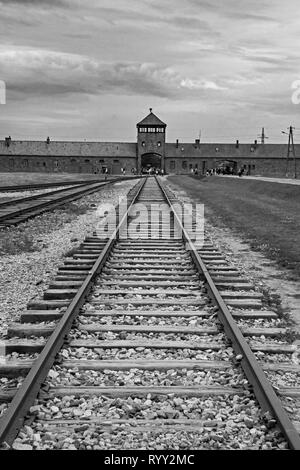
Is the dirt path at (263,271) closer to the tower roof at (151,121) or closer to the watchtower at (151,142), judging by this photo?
the watchtower at (151,142)

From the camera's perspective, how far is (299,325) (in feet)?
21.5

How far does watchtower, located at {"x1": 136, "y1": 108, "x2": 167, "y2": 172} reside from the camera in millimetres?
112562

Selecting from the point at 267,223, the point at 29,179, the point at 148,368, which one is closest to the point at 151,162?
the point at 29,179

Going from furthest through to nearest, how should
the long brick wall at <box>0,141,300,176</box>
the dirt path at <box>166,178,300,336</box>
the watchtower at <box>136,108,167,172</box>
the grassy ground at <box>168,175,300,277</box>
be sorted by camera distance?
1. the watchtower at <box>136,108,167,172</box>
2. the long brick wall at <box>0,141,300,176</box>
3. the grassy ground at <box>168,175,300,277</box>
4. the dirt path at <box>166,178,300,336</box>

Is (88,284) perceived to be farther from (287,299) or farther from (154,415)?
(154,415)

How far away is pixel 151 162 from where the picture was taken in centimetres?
11475

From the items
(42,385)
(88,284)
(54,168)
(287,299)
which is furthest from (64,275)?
(54,168)

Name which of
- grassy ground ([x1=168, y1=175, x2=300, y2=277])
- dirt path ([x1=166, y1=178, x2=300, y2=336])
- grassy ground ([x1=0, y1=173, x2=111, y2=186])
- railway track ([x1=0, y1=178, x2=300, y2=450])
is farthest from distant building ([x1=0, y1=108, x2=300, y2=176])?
railway track ([x1=0, y1=178, x2=300, y2=450])

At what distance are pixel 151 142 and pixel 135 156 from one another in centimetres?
472

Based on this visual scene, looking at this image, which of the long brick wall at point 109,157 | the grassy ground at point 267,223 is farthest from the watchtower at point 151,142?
the grassy ground at point 267,223

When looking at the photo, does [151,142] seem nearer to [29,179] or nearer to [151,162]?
[151,162]

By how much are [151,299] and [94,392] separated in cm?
298

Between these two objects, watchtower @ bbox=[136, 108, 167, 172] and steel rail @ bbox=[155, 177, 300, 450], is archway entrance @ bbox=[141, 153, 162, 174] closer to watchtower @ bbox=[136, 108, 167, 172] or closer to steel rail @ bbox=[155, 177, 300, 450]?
watchtower @ bbox=[136, 108, 167, 172]
